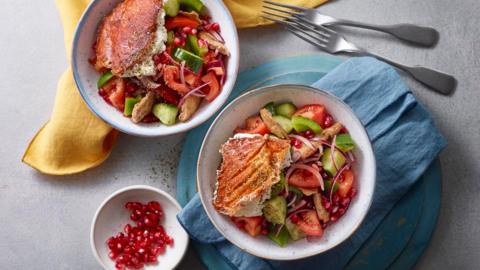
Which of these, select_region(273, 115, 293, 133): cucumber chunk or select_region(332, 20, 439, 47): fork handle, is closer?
select_region(273, 115, 293, 133): cucumber chunk

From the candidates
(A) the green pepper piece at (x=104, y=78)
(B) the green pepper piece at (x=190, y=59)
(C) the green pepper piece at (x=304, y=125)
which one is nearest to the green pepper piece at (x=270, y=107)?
(C) the green pepper piece at (x=304, y=125)

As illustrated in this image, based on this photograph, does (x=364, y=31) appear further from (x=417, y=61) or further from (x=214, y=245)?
(x=214, y=245)

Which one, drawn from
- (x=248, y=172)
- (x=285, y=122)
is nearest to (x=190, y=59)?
(x=285, y=122)

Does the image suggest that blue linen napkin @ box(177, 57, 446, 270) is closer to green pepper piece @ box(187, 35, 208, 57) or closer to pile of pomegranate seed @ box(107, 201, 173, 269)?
pile of pomegranate seed @ box(107, 201, 173, 269)

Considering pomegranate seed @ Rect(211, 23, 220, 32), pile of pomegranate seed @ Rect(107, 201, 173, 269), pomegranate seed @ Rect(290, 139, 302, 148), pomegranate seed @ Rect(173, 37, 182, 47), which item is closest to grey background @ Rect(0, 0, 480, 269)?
pile of pomegranate seed @ Rect(107, 201, 173, 269)

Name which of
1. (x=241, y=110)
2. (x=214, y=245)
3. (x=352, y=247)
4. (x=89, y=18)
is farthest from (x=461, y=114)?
(x=89, y=18)

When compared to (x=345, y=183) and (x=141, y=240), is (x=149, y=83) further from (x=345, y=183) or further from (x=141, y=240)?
(x=345, y=183)
